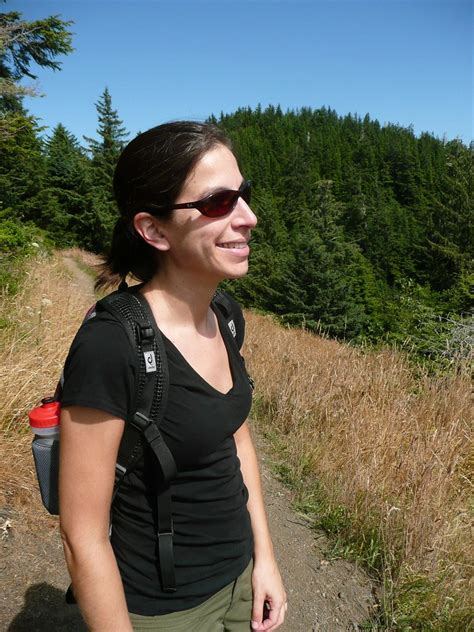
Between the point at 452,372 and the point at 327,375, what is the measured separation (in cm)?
127

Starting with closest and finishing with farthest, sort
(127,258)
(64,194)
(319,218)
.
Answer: (127,258) < (64,194) < (319,218)

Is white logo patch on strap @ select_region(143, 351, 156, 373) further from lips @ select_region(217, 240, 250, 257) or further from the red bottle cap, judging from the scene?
lips @ select_region(217, 240, 250, 257)

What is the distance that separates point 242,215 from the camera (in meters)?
1.26

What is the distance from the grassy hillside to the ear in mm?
2119

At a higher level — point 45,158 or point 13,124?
point 45,158

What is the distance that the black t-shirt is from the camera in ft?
3.23

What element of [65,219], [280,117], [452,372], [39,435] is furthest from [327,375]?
[280,117]

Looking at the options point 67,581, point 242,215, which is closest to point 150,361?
point 242,215

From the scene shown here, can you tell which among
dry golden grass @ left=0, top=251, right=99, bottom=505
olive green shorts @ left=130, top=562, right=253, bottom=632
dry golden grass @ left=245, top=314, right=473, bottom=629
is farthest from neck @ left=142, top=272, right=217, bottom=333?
dry golden grass @ left=0, top=251, right=99, bottom=505

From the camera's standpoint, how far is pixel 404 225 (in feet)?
220

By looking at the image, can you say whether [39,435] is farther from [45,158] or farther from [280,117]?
[280,117]

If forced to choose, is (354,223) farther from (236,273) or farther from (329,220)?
(236,273)

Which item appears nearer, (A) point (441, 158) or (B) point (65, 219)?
(B) point (65, 219)

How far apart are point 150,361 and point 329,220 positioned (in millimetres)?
40429
